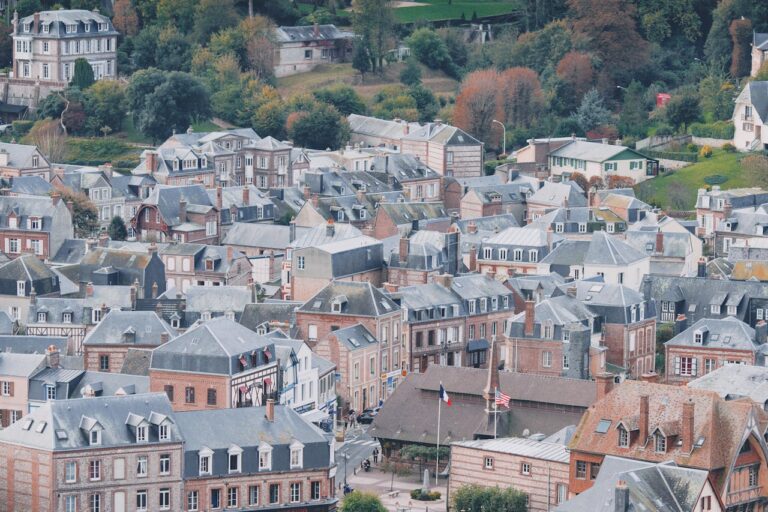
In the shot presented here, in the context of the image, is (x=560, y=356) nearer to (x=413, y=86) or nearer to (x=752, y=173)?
(x=752, y=173)

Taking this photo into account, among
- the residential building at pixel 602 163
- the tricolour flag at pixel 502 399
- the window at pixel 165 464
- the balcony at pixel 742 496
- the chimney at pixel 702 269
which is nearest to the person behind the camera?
the balcony at pixel 742 496

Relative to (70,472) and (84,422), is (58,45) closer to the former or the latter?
(84,422)

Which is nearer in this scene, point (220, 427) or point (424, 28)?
point (220, 427)

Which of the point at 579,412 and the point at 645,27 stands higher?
the point at 645,27

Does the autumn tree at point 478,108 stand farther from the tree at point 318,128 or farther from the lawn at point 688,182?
the lawn at point 688,182

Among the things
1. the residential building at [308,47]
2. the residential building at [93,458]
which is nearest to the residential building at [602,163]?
the residential building at [308,47]

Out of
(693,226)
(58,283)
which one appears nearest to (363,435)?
(58,283)
